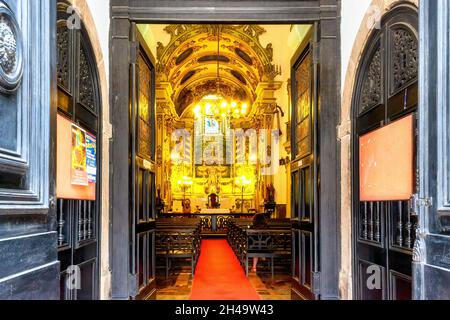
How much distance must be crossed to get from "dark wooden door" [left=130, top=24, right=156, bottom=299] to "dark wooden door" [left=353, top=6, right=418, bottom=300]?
7.84 ft

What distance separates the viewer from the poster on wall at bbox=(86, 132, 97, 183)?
13.9 feet

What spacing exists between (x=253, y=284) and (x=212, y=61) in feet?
47.0

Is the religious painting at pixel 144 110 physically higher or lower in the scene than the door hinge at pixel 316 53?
lower

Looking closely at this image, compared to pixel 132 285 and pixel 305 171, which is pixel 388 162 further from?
pixel 132 285

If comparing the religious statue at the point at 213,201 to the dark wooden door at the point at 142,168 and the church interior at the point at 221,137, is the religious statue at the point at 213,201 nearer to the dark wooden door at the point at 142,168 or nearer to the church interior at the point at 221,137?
the church interior at the point at 221,137

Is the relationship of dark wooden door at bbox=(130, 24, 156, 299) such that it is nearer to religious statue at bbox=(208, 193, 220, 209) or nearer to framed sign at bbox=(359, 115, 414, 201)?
framed sign at bbox=(359, 115, 414, 201)

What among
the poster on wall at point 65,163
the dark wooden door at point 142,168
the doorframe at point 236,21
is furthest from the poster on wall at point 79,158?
the dark wooden door at point 142,168

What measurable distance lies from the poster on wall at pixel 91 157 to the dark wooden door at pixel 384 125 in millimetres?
2570

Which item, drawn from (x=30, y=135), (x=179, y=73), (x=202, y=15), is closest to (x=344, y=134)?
(x=202, y=15)

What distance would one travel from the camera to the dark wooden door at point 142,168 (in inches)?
205

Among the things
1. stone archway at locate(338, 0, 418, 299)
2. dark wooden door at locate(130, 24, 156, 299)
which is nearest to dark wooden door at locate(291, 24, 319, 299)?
stone archway at locate(338, 0, 418, 299)

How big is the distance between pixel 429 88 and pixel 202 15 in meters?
3.41

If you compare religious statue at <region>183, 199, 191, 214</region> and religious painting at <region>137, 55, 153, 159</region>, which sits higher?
religious painting at <region>137, 55, 153, 159</region>
